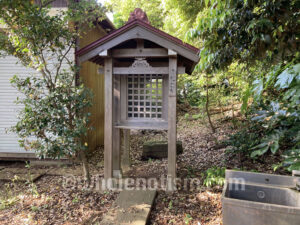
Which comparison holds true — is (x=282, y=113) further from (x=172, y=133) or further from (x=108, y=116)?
(x=108, y=116)

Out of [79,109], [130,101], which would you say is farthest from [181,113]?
[79,109]

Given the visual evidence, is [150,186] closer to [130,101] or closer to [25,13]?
[130,101]

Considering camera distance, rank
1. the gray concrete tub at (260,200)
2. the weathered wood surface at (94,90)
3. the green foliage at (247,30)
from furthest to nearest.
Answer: the weathered wood surface at (94,90) < the green foliage at (247,30) < the gray concrete tub at (260,200)

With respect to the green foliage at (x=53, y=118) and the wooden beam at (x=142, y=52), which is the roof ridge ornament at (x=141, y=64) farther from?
the green foliage at (x=53, y=118)

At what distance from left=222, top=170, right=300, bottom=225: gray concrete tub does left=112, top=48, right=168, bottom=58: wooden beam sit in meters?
2.30

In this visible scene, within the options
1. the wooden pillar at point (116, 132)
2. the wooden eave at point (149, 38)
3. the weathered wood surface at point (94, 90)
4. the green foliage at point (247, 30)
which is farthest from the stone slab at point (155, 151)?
the green foliage at point (247, 30)

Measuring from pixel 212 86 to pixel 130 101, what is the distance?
13.6 feet

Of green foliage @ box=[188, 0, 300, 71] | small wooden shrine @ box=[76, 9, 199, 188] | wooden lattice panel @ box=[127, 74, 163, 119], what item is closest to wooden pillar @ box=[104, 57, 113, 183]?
small wooden shrine @ box=[76, 9, 199, 188]

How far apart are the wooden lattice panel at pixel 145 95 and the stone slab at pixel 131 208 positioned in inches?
55.7

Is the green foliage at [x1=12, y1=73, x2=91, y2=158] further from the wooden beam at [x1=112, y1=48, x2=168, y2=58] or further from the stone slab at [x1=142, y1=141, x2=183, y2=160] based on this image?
the stone slab at [x1=142, y1=141, x2=183, y2=160]

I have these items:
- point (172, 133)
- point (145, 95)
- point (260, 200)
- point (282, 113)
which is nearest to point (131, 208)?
point (172, 133)

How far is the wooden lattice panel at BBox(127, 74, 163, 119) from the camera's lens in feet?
14.1

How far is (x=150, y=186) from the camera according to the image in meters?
4.12

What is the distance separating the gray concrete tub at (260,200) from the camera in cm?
169
